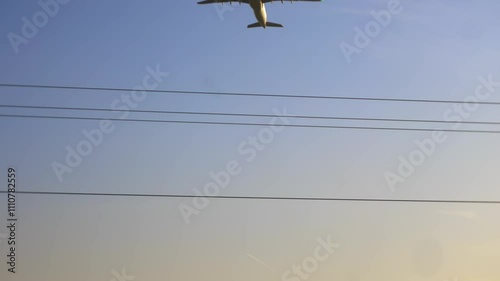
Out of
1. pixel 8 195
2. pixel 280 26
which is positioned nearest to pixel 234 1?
pixel 280 26

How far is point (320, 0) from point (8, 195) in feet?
127

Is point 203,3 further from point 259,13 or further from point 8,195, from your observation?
point 8,195

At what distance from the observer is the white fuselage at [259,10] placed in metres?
89.7

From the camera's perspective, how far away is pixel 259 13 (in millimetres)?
91438

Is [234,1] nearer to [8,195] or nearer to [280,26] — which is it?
[280,26]

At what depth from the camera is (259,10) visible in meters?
90.7

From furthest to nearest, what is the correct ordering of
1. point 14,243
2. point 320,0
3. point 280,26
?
1. point 280,26
2. point 320,0
3. point 14,243

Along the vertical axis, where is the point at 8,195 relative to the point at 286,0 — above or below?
below

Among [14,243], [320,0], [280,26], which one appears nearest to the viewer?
[14,243]

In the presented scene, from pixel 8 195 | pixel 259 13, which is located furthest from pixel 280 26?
pixel 8 195

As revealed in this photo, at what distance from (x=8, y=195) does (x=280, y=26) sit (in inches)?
1628

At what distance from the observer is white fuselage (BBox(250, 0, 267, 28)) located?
89688 mm

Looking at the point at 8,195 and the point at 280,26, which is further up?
the point at 280,26

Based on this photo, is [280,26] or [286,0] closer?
[286,0]
